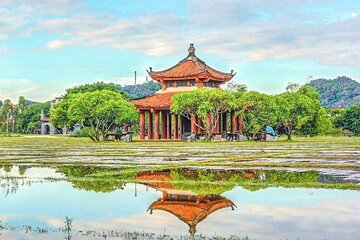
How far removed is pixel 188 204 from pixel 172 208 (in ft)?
1.76

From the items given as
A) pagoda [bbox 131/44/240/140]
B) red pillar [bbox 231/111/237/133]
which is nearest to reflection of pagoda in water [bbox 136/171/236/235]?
pagoda [bbox 131/44/240/140]

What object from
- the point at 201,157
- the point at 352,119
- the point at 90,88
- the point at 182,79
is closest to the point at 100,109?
the point at 182,79

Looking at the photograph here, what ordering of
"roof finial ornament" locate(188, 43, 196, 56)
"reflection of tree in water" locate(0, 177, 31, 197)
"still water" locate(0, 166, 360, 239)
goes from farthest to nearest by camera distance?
1. "roof finial ornament" locate(188, 43, 196, 56)
2. "reflection of tree in water" locate(0, 177, 31, 197)
3. "still water" locate(0, 166, 360, 239)

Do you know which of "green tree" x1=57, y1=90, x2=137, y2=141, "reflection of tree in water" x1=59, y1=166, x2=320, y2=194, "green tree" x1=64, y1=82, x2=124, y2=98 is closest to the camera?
"reflection of tree in water" x1=59, y1=166, x2=320, y2=194

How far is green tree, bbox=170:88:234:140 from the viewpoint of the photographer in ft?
180

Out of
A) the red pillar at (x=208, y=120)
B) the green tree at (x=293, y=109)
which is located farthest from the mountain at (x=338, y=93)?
the red pillar at (x=208, y=120)

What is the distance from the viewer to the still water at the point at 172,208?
9414 mm

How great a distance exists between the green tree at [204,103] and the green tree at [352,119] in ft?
116

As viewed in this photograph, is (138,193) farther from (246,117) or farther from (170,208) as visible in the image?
(246,117)

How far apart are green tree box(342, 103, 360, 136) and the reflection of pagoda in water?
2938 inches

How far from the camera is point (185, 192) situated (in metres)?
14.1

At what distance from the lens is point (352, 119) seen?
284 feet

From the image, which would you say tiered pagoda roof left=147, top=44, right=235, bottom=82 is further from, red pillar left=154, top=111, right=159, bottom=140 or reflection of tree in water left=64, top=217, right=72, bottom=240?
reflection of tree in water left=64, top=217, right=72, bottom=240

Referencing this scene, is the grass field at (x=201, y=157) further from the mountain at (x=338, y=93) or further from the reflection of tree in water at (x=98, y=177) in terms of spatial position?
the mountain at (x=338, y=93)
